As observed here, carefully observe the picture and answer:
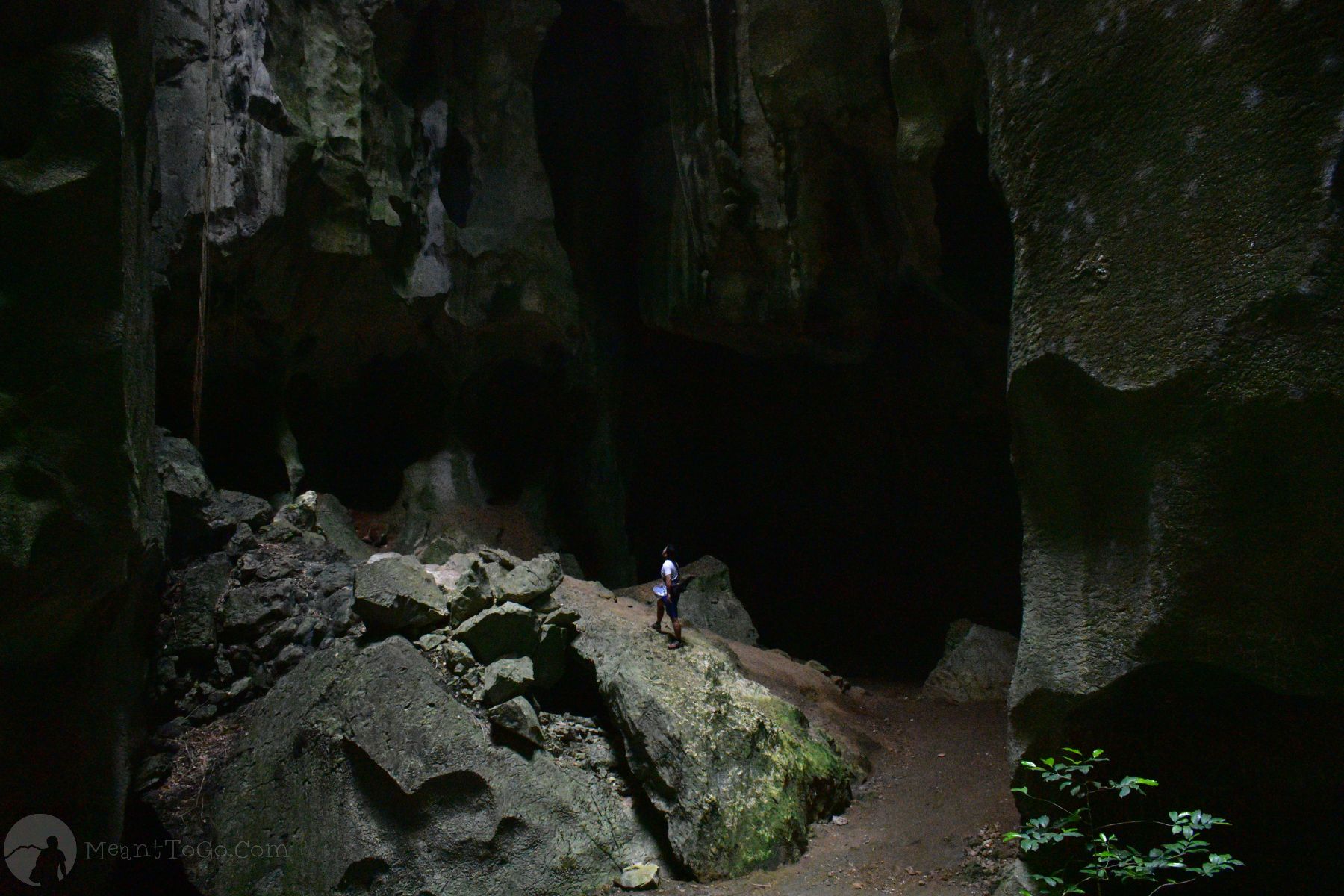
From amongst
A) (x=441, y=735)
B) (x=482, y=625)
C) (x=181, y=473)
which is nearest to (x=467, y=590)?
(x=482, y=625)

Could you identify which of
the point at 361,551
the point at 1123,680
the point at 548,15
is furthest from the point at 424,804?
the point at 548,15

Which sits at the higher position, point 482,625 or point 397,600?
point 397,600

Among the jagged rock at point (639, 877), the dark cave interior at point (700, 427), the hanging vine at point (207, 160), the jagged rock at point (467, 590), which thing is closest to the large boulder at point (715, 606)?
the dark cave interior at point (700, 427)

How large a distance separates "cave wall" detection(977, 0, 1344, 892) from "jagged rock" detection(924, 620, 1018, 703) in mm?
5935

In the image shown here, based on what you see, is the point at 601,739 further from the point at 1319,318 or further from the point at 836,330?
the point at 836,330

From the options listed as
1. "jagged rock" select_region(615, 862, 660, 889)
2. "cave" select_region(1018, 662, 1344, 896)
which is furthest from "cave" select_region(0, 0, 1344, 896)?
"jagged rock" select_region(615, 862, 660, 889)

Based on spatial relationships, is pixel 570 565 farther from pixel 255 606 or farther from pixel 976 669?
pixel 255 606

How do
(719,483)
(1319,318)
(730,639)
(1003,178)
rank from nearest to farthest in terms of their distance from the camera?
1. (1319,318)
2. (1003,178)
3. (730,639)
4. (719,483)

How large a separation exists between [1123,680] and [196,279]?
988 cm

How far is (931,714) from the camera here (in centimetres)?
986

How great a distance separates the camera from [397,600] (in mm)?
6633

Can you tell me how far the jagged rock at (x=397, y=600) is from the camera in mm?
6625

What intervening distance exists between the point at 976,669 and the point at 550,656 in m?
5.81

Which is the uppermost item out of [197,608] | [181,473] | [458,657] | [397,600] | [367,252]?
[367,252]
